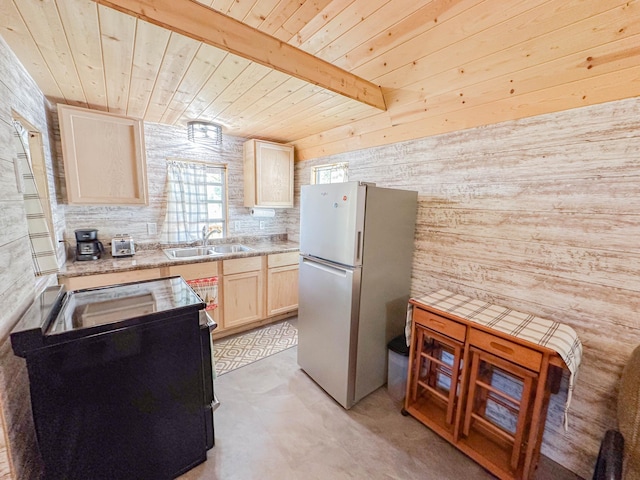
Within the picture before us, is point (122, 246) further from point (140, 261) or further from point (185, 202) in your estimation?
point (185, 202)

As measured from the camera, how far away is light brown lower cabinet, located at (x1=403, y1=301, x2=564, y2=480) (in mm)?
1285

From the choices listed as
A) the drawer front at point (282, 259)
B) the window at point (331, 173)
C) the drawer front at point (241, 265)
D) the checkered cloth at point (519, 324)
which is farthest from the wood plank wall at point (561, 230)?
the drawer front at point (241, 265)

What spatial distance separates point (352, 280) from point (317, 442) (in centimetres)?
103

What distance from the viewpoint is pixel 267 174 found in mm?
3156

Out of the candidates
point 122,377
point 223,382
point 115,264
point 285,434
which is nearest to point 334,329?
point 285,434

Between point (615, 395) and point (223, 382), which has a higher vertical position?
point (615, 395)

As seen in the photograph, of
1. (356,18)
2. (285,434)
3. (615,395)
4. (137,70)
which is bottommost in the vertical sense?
(285,434)

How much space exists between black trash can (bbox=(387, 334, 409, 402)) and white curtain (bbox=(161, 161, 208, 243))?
2445 millimetres

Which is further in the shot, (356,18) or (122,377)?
(356,18)

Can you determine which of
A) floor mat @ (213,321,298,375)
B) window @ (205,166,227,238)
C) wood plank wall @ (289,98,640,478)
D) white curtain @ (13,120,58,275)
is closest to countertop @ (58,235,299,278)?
window @ (205,166,227,238)

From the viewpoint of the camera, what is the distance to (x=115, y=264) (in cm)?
215

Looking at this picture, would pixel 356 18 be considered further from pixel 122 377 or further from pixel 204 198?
pixel 204 198

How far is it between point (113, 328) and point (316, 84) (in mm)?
1760

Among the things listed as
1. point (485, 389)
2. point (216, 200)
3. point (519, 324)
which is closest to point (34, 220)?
point (216, 200)
